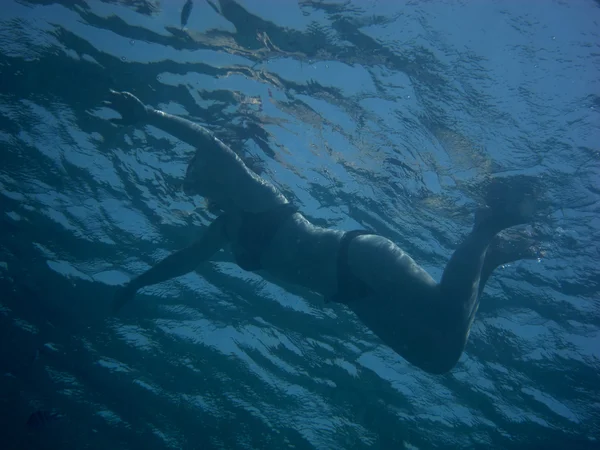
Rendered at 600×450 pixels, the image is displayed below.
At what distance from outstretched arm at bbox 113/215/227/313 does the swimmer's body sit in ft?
0.06

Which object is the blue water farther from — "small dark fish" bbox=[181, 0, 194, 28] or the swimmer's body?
the swimmer's body

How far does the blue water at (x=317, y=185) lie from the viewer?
780 centimetres

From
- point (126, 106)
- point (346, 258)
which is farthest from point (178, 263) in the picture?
point (346, 258)

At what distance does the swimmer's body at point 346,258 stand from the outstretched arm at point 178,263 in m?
0.02

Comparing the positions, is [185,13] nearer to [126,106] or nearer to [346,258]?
[126,106]

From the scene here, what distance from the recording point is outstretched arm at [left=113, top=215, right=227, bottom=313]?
22.4ft

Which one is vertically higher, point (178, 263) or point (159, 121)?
point (159, 121)

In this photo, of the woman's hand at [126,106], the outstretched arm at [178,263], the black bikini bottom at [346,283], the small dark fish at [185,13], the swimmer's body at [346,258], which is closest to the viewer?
the swimmer's body at [346,258]

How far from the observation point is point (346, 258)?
19.2 ft

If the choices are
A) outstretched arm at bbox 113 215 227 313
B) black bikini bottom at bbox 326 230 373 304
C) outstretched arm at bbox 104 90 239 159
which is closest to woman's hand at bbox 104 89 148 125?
outstretched arm at bbox 104 90 239 159

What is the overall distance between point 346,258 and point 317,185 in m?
4.84

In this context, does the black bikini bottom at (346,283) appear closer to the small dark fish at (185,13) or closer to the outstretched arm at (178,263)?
the outstretched arm at (178,263)

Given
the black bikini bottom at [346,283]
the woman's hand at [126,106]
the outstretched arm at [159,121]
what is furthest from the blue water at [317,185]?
the black bikini bottom at [346,283]

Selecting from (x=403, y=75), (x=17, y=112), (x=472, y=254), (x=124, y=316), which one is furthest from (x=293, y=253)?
(x=124, y=316)
